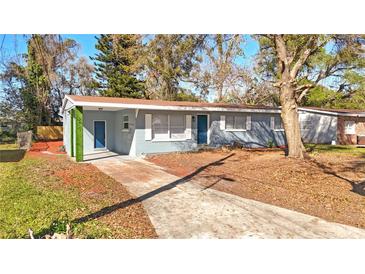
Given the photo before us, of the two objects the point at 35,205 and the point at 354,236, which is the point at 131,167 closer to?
the point at 35,205

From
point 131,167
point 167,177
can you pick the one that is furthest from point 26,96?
point 167,177

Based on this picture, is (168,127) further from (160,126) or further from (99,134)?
(99,134)

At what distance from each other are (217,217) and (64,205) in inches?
123

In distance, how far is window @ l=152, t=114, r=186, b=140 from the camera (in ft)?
43.5

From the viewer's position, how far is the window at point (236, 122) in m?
15.9

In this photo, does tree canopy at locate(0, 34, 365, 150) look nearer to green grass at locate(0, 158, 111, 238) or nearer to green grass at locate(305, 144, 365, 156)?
green grass at locate(305, 144, 365, 156)

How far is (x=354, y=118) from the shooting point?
778 inches

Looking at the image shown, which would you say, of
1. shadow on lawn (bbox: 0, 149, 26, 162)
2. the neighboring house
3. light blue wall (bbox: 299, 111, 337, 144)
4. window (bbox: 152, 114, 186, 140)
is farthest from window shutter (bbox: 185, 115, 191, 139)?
light blue wall (bbox: 299, 111, 337, 144)

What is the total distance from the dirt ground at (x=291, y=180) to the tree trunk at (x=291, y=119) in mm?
691

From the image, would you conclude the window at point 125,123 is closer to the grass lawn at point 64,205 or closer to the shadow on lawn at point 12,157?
the grass lawn at point 64,205

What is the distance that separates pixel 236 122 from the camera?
16188mm

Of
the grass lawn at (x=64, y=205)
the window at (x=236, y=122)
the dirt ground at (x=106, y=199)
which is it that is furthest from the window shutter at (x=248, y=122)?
the grass lawn at (x=64, y=205)

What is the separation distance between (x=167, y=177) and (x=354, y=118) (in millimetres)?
17562
